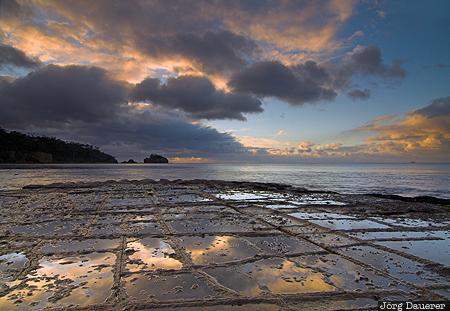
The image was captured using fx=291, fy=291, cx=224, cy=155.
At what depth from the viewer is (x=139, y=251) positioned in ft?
23.1

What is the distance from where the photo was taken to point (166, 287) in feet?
16.3

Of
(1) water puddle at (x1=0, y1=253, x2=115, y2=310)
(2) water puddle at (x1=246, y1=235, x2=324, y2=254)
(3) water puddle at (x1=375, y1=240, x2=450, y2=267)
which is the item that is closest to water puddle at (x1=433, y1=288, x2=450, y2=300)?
(3) water puddle at (x1=375, y1=240, x2=450, y2=267)

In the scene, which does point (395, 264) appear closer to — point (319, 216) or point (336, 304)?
point (336, 304)

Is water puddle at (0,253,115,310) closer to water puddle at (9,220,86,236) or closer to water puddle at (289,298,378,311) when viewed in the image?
water puddle at (9,220,86,236)

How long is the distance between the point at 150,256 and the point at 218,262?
62.9 inches

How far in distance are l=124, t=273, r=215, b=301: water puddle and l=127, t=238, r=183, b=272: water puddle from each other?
0.48 m

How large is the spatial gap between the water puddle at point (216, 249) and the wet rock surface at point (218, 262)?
2cm

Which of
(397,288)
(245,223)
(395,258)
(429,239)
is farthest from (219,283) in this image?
(429,239)

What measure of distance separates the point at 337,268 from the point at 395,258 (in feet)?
5.81

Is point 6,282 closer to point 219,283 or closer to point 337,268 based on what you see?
point 219,283

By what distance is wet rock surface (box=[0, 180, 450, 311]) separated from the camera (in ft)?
14.9

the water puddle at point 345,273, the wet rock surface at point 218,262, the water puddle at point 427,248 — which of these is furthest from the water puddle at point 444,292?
the water puddle at point 427,248

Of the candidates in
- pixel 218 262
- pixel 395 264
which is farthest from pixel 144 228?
pixel 395 264

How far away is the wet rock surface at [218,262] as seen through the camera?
455 cm
